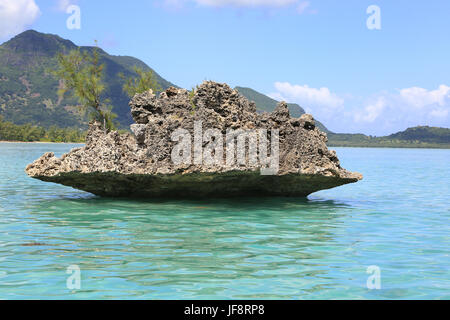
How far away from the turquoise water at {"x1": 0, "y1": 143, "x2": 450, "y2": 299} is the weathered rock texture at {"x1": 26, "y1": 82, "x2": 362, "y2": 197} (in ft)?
2.22

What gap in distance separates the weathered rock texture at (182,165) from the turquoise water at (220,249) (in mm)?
676

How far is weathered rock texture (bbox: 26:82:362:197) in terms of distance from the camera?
451 inches

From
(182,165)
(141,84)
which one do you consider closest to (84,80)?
(141,84)

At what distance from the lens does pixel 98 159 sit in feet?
38.2

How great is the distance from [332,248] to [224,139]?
5013mm

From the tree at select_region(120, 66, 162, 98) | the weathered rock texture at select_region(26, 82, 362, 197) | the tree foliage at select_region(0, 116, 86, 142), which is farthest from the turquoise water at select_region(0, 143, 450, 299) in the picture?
the tree foliage at select_region(0, 116, 86, 142)

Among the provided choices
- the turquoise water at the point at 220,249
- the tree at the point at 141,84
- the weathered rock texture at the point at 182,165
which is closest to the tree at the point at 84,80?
the tree at the point at 141,84

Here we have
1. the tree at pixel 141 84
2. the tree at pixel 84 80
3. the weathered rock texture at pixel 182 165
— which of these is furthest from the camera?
the tree at pixel 141 84

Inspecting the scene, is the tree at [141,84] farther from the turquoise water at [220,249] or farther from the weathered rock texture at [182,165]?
the turquoise water at [220,249]

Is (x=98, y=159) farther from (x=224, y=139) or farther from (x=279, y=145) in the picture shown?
(x=279, y=145)

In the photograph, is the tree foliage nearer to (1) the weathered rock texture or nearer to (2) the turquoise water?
(1) the weathered rock texture

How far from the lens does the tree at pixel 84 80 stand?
3347 cm
